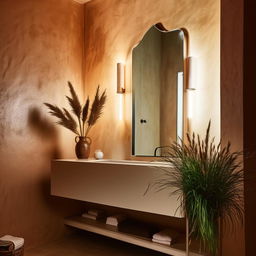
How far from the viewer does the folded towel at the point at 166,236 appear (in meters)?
2.65

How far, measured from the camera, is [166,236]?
267 cm

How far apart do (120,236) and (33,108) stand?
1590mm

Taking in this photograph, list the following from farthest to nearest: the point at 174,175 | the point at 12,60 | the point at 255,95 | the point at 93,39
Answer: the point at 93,39 → the point at 12,60 → the point at 255,95 → the point at 174,175

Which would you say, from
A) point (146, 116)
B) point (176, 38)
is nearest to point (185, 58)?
point (176, 38)

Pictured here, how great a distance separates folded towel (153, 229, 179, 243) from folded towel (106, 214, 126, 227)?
520mm

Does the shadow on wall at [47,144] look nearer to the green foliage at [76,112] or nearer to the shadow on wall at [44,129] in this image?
the shadow on wall at [44,129]

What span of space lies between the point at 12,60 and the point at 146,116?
1470mm

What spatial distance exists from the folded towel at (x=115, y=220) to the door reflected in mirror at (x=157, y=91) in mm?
681

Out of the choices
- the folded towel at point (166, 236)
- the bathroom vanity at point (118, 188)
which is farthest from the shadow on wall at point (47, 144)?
the folded towel at point (166, 236)

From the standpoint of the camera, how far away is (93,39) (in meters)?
3.75

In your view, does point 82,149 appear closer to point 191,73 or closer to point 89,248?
point 89,248

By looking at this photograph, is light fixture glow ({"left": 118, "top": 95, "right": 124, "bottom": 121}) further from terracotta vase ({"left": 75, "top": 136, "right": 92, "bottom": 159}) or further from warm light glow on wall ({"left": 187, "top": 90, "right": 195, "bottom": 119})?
warm light glow on wall ({"left": 187, "top": 90, "right": 195, "bottom": 119})

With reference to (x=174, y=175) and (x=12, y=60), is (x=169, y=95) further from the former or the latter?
(x=12, y=60)

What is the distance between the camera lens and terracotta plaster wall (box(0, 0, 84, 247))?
3.05 metres
